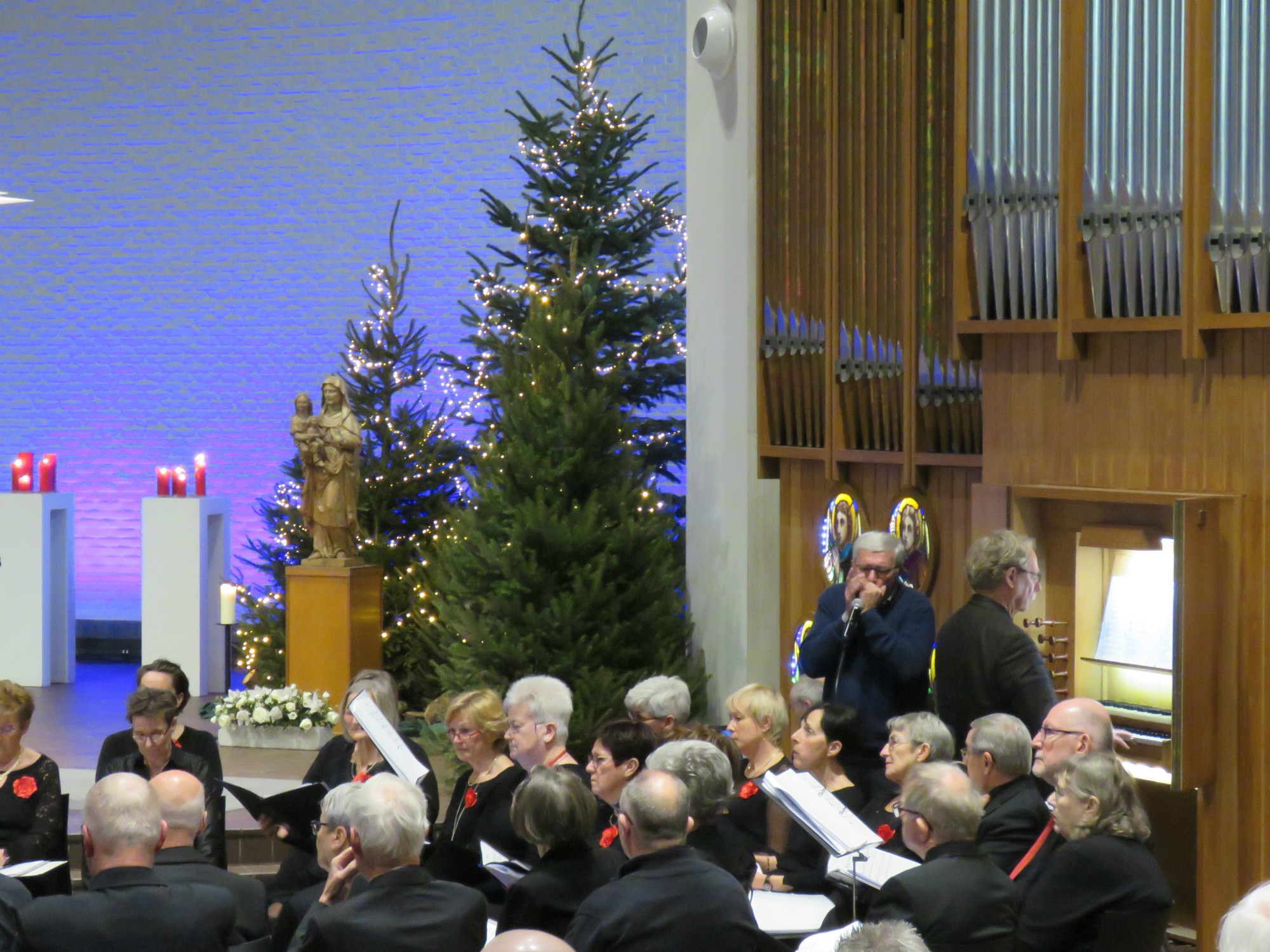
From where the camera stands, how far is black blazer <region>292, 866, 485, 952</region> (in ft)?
10.6

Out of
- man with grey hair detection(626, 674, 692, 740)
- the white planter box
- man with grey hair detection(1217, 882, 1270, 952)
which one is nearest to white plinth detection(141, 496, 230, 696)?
the white planter box

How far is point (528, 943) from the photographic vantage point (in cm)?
257

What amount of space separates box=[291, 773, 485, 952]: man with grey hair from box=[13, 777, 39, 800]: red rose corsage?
7.09 ft

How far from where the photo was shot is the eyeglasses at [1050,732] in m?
Answer: 4.10

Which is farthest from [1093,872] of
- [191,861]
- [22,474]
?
[22,474]

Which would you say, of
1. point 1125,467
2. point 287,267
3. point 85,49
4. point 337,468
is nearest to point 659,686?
point 1125,467

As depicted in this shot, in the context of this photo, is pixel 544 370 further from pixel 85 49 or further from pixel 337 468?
pixel 85 49

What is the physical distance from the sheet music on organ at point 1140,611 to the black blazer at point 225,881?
3.26m

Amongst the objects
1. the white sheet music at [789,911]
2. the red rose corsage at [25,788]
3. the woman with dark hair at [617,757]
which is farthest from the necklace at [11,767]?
the white sheet music at [789,911]

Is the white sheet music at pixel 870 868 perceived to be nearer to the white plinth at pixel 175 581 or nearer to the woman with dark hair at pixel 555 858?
the woman with dark hair at pixel 555 858

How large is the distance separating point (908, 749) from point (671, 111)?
8.57 metres

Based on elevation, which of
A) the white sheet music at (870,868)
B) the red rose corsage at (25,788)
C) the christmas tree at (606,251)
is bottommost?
the red rose corsage at (25,788)

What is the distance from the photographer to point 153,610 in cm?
1154

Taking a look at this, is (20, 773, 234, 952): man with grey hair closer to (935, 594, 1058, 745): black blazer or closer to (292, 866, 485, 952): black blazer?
(292, 866, 485, 952): black blazer
